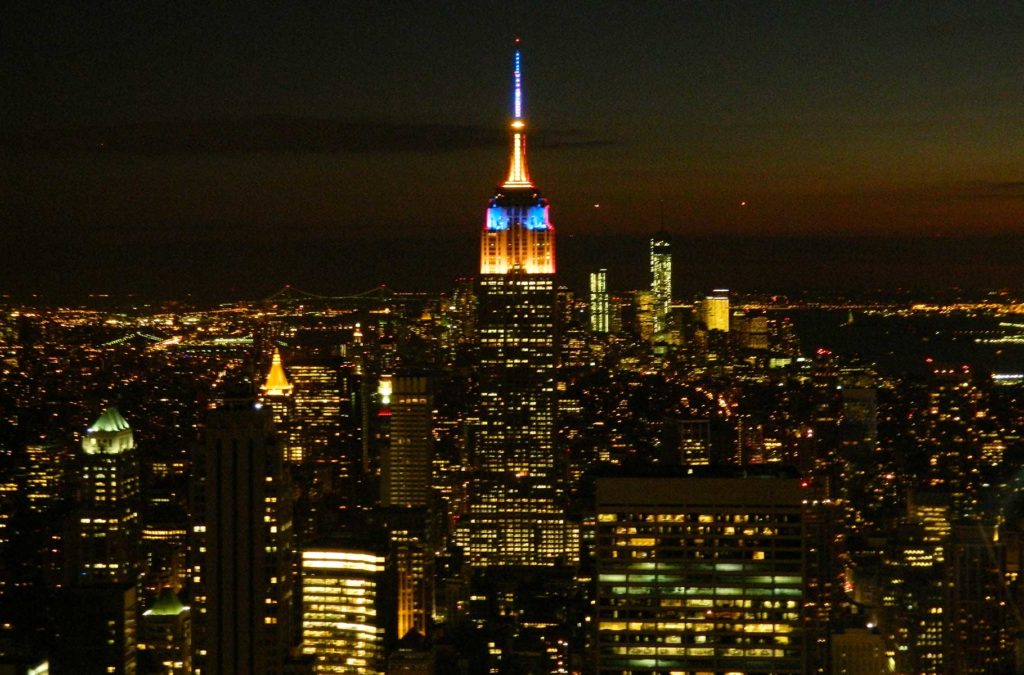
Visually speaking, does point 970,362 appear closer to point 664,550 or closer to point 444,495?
point 664,550

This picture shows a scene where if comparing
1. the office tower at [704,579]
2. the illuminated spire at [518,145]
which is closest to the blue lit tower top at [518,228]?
the illuminated spire at [518,145]

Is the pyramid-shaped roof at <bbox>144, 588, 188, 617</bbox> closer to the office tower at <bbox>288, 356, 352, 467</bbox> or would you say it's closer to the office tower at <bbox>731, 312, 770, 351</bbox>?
the office tower at <bbox>288, 356, 352, 467</bbox>

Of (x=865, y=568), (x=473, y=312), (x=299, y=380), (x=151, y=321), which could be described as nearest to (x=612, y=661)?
(x=151, y=321)

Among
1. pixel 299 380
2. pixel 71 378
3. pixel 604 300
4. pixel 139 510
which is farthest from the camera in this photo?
pixel 604 300

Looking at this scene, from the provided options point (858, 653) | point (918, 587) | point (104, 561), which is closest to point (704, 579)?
point (858, 653)

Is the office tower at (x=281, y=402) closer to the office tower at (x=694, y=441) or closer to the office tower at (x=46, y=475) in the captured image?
the office tower at (x=46, y=475)

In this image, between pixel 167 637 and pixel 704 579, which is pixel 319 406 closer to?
pixel 167 637
